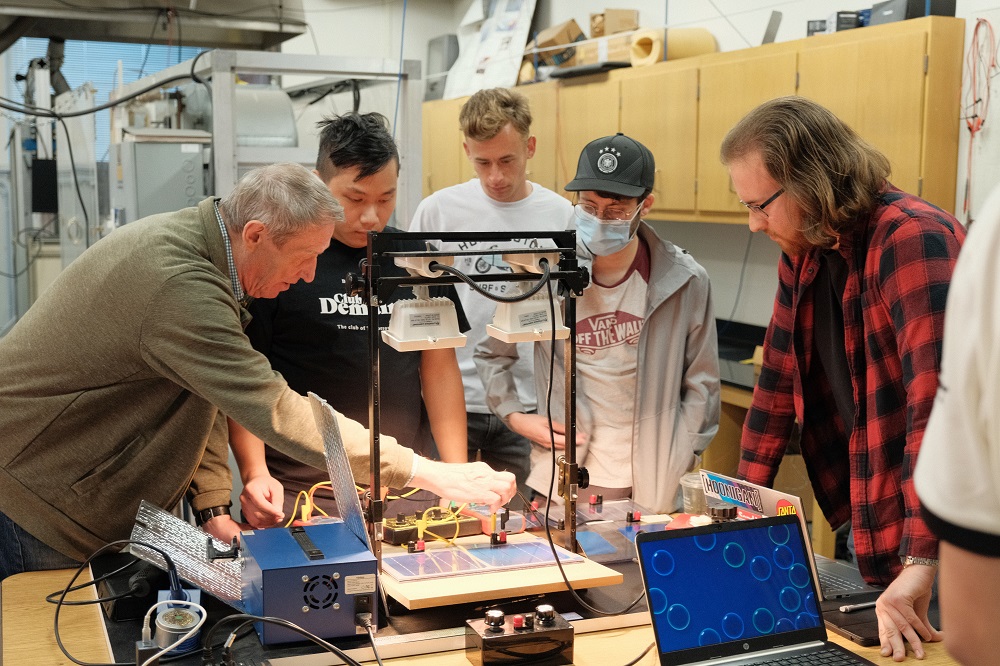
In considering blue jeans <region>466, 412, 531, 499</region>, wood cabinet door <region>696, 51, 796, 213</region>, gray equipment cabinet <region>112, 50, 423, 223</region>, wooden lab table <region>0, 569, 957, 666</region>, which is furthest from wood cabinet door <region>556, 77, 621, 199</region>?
wooden lab table <region>0, 569, 957, 666</region>

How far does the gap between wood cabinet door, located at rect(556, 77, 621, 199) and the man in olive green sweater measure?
8.82ft

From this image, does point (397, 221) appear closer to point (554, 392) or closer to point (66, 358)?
point (554, 392)

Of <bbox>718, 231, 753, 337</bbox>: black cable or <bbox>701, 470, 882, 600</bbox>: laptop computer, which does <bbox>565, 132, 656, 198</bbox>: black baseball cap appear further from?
<bbox>718, 231, 753, 337</bbox>: black cable

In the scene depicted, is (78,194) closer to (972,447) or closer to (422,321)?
(422,321)

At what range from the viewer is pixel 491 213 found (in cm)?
268

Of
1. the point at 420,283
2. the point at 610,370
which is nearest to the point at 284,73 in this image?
the point at 610,370

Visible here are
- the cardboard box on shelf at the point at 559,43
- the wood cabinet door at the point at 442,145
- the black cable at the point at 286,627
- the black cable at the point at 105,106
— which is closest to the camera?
the black cable at the point at 286,627

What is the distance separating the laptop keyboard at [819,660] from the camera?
124cm

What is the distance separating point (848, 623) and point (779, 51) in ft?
8.20

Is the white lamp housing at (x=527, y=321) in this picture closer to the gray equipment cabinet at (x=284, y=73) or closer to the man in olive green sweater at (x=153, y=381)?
the man in olive green sweater at (x=153, y=381)

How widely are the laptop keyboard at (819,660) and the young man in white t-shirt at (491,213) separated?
122 cm

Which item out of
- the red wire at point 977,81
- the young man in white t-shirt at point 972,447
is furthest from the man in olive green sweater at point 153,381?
the red wire at point 977,81

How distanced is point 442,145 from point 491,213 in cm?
309

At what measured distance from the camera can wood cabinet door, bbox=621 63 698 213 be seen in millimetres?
3840
